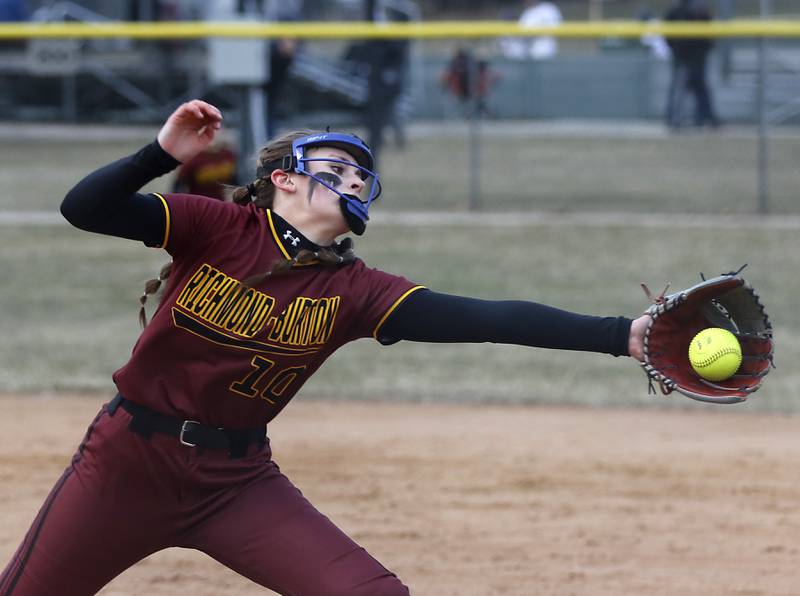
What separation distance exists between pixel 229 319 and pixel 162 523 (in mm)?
546

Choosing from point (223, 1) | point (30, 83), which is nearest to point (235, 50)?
point (223, 1)

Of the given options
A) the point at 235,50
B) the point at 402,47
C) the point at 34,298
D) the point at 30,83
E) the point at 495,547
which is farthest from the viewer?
the point at 30,83

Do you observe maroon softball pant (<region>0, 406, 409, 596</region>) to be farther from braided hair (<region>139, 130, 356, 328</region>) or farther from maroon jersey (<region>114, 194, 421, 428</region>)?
braided hair (<region>139, 130, 356, 328</region>)

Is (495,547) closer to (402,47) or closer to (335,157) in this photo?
(335,157)

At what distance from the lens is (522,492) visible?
5.72m

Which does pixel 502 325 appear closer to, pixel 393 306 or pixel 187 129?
pixel 393 306

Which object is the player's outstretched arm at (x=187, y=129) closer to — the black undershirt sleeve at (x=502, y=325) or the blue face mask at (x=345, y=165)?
the blue face mask at (x=345, y=165)

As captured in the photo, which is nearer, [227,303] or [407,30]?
[227,303]

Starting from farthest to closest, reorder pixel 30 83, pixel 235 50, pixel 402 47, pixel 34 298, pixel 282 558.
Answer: pixel 30 83 → pixel 402 47 → pixel 235 50 → pixel 34 298 → pixel 282 558

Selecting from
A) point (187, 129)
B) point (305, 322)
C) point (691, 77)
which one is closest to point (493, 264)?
point (691, 77)

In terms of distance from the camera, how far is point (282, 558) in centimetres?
315

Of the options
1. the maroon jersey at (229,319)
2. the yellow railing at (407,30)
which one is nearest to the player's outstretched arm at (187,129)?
the maroon jersey at (229,319)

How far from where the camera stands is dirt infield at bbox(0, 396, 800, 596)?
4742 mm

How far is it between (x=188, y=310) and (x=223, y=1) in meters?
11.7
